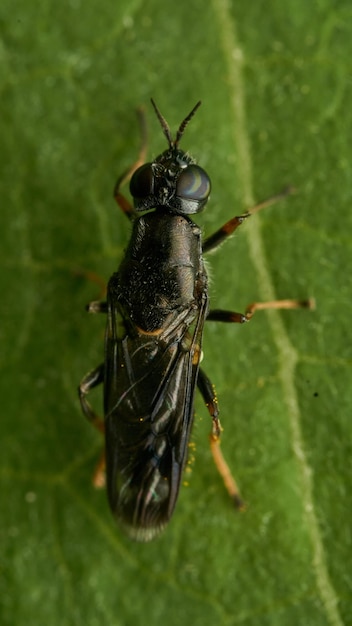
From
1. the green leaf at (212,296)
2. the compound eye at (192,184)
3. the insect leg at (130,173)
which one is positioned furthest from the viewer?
the insect leg at (130,173)

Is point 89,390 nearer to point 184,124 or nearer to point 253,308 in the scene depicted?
point 253,308

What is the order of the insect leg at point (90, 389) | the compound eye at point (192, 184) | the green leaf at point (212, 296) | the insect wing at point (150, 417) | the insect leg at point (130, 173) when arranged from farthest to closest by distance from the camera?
the insect leg at point (130, 173) < the insect leg at point (90, 389) < the green leaf at point (212, 296) < the compound eye at point (192, 184) < the insect wing at point (150, 417)

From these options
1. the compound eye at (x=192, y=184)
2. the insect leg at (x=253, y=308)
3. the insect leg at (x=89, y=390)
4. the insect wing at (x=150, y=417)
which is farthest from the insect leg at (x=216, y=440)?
the compound eye at (x=192, y=184)

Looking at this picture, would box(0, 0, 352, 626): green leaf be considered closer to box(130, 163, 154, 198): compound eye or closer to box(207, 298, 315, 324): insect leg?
box(207, 298, 315, 324): insect leg

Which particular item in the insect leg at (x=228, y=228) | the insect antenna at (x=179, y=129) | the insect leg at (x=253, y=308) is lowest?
the insect leg at (x=253, y=308)

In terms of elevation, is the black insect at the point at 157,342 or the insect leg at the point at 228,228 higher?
the insect leg at the point at 228,228

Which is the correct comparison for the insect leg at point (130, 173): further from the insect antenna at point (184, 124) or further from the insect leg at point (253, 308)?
the insect leg at point (253, 308)

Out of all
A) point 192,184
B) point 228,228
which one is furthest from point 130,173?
point 228,228

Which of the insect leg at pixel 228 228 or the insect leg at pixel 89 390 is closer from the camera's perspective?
the insect leg at pixel 228 228
